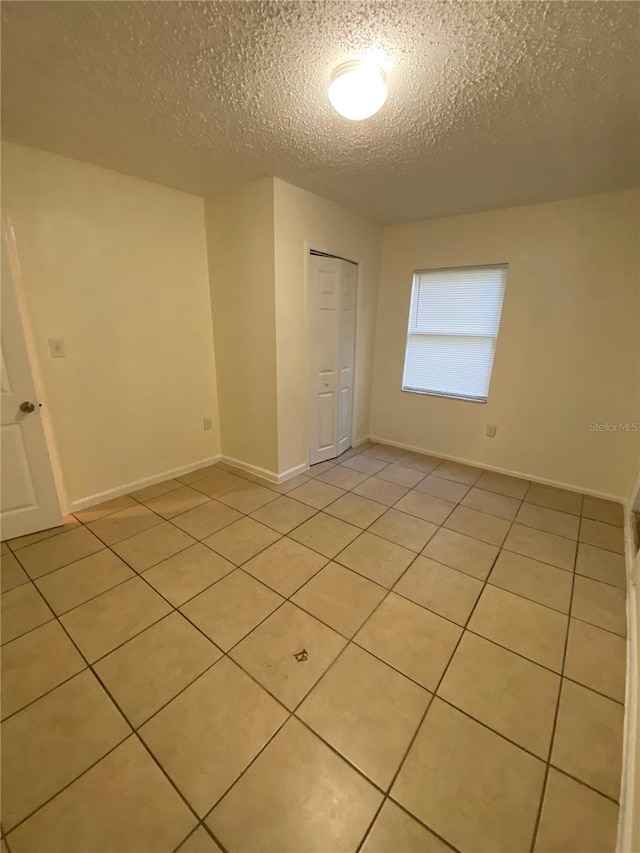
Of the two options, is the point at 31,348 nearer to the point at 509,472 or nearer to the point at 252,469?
the point at 252,469

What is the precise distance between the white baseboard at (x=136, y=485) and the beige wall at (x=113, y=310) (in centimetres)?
4

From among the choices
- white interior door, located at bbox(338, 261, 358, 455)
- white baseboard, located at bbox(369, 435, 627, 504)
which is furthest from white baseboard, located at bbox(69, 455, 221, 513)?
white baseboard, located at bbox(369, 435, 627, 504)

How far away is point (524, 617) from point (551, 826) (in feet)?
2.70

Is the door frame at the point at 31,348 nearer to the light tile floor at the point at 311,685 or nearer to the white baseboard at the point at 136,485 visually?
the white baseboard at the point at 136,485

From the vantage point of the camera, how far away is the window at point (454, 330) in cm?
316

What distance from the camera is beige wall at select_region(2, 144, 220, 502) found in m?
2.16

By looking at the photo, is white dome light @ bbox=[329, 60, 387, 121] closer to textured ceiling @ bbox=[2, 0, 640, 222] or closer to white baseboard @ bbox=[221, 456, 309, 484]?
textured ceiling @ bbox=[2, 0, 640, 222]

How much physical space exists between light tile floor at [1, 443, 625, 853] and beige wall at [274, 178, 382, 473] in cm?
95

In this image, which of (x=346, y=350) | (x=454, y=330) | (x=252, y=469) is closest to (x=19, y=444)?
(x=252, y=469)

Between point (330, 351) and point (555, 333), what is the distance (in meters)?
1.94

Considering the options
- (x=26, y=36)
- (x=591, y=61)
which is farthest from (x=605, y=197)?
(x=26, y=36)

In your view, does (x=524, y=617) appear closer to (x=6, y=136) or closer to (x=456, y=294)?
(x=456, y=294)

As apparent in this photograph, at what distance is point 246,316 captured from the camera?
113 inches

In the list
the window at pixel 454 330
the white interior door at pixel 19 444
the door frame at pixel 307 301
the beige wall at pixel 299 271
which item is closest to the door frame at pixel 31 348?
the white interior door at pixel 19 444
